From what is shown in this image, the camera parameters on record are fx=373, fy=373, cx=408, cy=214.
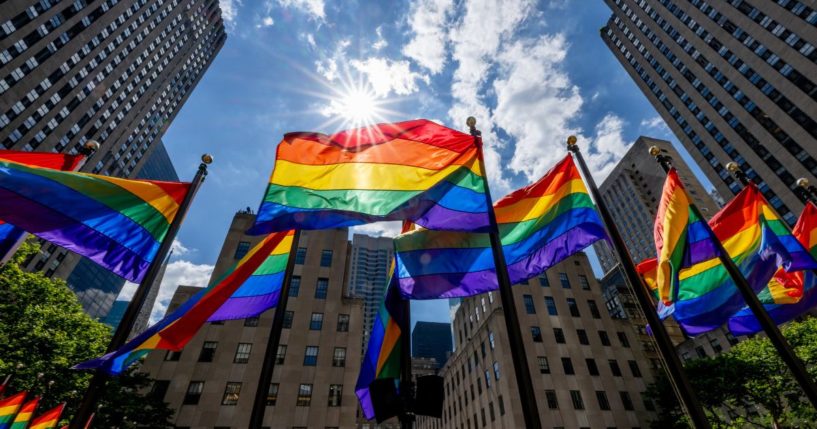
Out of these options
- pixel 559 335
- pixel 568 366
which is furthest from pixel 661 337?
pixel 559 335

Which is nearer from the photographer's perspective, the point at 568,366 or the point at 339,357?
the point at 339,357

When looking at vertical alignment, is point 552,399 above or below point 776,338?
above

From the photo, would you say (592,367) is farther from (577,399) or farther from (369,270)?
A: (369,270)

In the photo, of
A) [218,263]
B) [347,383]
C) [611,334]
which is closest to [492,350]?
[611,334]

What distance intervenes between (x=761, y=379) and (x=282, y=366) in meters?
37.4

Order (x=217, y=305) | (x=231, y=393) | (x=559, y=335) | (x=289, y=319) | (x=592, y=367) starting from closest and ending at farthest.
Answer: (x=217, y=305)
(x=231, y=393)
(x=289, y=319)
(x=592, y=367)
(x=559, y=335)

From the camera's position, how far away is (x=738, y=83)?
63.7 m

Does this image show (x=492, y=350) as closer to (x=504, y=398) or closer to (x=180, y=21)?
(x=504, y=398)

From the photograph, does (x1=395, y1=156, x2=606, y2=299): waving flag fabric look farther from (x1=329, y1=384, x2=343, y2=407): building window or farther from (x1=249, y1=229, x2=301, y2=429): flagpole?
(x1=329, y1=384, x2=343, y2=407): building window

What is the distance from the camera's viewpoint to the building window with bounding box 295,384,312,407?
105 feet

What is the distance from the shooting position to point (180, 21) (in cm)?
10050

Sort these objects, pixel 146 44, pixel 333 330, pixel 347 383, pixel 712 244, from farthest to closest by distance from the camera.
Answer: pixel 146 44 < pixel 333 330 < pixel 347 383 < pixel 712 244

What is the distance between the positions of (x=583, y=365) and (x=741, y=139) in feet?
171

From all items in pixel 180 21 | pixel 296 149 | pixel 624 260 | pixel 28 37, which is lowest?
pixel 624 260
